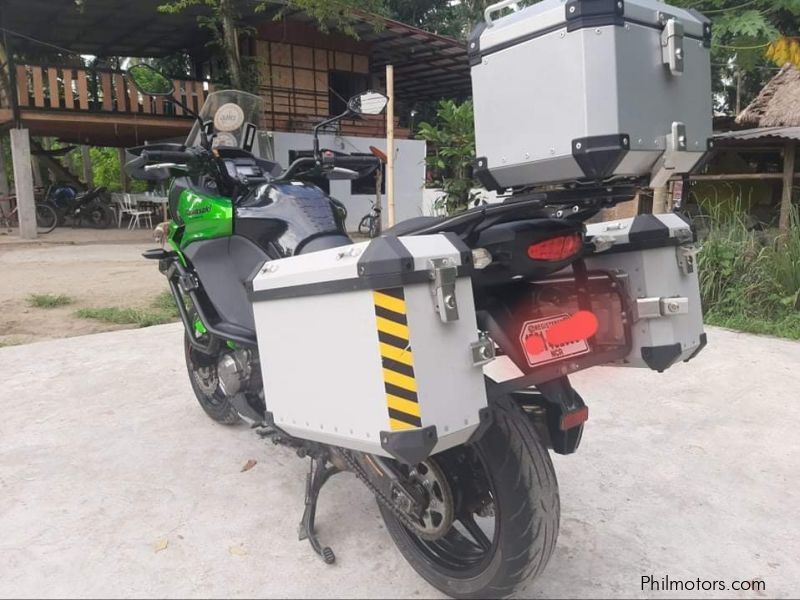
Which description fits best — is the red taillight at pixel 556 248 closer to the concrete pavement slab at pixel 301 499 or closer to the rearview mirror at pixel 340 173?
the concrete pavement slab at pixel 301 499

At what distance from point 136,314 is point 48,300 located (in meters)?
1.31

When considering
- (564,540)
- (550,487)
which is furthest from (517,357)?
(564,540)

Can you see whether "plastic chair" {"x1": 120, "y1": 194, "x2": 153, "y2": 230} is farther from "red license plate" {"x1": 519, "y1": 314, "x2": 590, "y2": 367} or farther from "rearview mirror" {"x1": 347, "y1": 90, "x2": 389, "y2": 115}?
"red license plate" {"x1": 519, "y1": 314, "x2": 590, "y2": 367}

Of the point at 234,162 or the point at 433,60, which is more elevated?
the point at 433,60

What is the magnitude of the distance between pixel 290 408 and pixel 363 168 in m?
1.52

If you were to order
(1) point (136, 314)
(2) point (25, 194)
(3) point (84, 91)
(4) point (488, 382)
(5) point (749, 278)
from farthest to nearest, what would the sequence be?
(2) point (25, 194), (3) point (84, 91), (1) point (136, 314), (5) point (749, 278), (4) point (488, 382)

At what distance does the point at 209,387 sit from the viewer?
321cm

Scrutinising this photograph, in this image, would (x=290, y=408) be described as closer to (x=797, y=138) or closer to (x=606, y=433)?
(x=606, y=433)

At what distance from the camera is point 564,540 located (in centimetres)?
217

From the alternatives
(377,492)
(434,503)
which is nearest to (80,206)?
(377,492)

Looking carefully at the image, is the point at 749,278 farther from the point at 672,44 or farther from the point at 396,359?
the point at 396,359

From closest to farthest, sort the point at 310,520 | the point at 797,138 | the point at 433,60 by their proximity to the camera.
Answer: the point at 310,520, the point at 797,138, the point at 433,60

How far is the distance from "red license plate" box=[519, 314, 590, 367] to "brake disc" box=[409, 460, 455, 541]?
1.32 feet

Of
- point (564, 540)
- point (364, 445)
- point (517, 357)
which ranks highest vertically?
point (517, 357)
